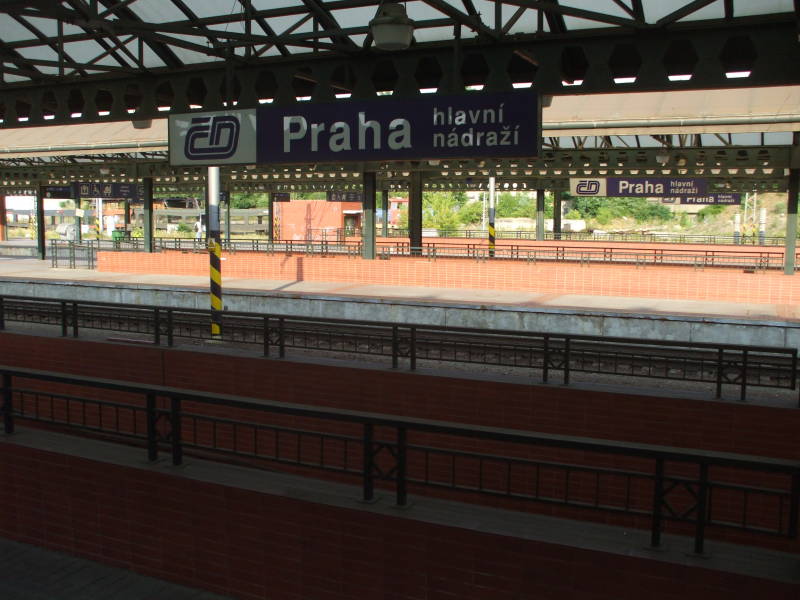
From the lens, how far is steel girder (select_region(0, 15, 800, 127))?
28.5 ft

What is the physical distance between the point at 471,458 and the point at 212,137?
648 centimetres

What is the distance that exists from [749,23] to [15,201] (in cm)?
10914

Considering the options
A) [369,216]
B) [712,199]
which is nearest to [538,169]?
[369,216]

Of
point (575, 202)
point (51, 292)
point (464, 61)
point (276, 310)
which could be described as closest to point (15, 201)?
point (575, 202)

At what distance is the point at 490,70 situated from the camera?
995cm

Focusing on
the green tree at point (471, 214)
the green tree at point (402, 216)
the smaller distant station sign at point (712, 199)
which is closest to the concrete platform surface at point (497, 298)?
the smaller distant station sign at point (712, 199)

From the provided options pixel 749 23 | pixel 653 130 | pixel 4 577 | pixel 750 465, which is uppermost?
pixel 749 23

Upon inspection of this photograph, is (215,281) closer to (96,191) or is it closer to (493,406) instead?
(493,406)

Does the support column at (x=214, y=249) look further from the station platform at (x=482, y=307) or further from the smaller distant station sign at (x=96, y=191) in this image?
the smaller distant station sign at (x=96, y=191)

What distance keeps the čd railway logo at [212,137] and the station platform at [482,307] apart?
6.10 metres

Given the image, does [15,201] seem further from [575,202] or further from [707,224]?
[707,224]

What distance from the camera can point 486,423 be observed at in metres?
9.47

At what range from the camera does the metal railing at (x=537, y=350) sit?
30.8ft

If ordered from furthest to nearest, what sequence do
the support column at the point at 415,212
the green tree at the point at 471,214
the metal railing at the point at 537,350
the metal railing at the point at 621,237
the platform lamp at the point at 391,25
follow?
the green tree at the point at 471,214, the metal railing at the point at 621,237, the support column at the point at 415,212, the metal railing at the point at 537,350, the platform lamp at the point at 391,25
